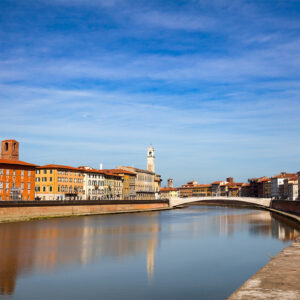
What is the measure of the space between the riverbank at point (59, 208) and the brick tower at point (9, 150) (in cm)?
2084

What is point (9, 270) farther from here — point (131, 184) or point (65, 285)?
point (131, 184)

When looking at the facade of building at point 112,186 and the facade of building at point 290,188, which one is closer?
the facade of building at point 112,186

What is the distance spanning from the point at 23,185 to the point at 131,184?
53.4 m

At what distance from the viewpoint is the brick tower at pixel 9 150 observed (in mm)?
85256

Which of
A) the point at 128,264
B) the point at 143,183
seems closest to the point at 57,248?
the point at 128,264

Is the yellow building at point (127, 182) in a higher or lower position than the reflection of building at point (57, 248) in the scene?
higher

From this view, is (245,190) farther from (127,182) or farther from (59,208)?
(59,208)

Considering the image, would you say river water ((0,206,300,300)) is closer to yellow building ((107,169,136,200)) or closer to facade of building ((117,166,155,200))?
yellow building ((107,169,136,200))

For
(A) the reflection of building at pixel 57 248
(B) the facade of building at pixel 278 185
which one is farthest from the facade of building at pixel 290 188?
(A) the reflection of building at pixel 57 248

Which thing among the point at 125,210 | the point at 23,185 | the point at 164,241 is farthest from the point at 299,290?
the point at 125,210

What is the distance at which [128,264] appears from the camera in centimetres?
2516

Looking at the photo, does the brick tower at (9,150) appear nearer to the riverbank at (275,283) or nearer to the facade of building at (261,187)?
the riverbank at (275,283)

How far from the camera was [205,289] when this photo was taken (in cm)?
1897

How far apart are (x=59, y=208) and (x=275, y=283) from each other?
5402 cm
